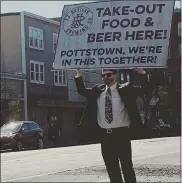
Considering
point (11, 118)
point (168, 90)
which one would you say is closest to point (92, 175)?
point (11, 118)

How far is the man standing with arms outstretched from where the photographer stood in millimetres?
5801

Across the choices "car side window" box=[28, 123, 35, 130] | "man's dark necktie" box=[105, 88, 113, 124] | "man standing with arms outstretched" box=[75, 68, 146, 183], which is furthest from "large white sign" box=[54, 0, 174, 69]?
"car side window" box=[28, 123, 35, 130]

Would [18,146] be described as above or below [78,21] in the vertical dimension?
below

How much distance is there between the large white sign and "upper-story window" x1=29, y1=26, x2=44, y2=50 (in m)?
32.5

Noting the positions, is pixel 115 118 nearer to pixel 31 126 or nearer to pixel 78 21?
pixel 78 21

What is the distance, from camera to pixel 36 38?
39.0 meters

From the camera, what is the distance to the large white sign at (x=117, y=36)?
560cm

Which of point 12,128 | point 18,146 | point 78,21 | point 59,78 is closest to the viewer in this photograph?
point 78,21

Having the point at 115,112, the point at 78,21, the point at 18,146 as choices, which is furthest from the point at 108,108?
the point at 18,146

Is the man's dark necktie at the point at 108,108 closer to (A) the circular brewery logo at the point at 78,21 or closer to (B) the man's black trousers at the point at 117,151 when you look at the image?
(B) the man's black trousers at the point at 117,151

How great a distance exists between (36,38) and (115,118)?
3378cm

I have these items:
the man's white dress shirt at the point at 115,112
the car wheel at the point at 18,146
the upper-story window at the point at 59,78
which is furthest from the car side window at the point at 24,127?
the man's white dress shirt at the point at 115,112

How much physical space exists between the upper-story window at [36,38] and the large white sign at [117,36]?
32479mm

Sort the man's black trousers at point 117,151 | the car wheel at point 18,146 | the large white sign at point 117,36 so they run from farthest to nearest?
the car wheel at point 18,146
the man's black trousers at point 117,151
the large white sign at point 117,36
